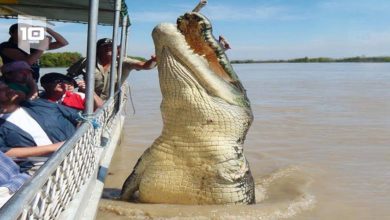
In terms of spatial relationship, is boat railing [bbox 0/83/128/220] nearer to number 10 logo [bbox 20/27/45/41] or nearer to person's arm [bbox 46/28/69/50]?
number 10 logo [bbox 20/27/45/41]

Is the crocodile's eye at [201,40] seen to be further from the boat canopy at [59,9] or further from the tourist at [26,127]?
the boat canopy at [59,9]

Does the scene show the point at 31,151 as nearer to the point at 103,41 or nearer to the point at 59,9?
the point at 103,41

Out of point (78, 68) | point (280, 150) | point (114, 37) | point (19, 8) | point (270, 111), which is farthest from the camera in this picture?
point (270, 111)

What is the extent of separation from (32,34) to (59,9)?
2091 mm

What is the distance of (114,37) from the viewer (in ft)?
17.2

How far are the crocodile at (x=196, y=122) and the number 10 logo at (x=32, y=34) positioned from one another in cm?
165

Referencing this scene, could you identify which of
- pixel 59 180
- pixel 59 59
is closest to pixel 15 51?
pixel 59 180

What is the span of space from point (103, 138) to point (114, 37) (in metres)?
1.05

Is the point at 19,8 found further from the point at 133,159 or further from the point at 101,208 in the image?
the point at 101,208

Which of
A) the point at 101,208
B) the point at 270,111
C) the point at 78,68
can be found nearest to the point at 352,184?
the point at 101,208

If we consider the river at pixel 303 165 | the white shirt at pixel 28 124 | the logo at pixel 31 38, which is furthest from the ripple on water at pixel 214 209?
the logo at pixel 31 38

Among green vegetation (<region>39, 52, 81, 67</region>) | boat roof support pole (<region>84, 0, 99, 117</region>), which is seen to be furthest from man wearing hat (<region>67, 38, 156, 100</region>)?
green vegetation (<region>39, 52, 81, 67</region>)

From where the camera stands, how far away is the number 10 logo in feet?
16.4

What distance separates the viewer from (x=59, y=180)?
2.40 m
